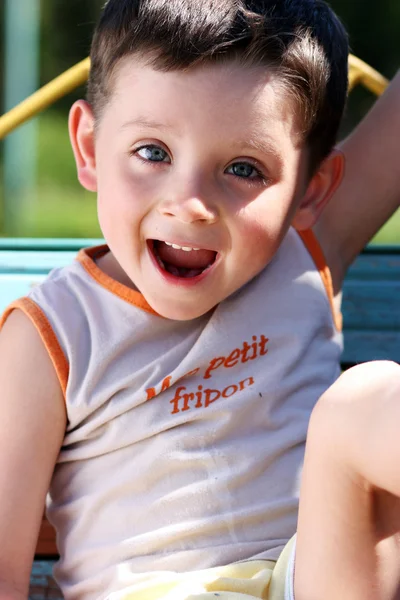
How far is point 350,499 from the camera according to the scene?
1.07m

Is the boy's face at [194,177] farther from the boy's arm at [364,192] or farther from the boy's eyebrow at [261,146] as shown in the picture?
the boy's arm at [364,192]

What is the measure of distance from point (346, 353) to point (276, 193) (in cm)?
60

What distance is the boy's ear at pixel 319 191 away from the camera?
1.51 metres

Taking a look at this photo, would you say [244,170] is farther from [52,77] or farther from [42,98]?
[52,77]

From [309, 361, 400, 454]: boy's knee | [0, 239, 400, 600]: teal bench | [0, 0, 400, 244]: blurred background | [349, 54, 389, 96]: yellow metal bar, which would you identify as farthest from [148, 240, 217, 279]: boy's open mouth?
[0, 0, 400, 244]: blurred background

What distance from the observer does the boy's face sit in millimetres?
1292

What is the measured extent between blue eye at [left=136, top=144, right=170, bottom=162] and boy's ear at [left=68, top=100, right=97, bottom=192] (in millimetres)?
148

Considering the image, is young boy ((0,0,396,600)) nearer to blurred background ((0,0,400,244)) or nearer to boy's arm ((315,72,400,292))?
boy's arm ((315,72,400,292))

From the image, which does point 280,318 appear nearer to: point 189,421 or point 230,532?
point 189,421

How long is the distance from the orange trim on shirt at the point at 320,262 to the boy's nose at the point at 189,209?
378 millimetres

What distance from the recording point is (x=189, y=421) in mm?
1407

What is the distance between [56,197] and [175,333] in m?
10.3

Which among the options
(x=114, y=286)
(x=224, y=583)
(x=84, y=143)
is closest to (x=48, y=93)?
(x=84, y=143)

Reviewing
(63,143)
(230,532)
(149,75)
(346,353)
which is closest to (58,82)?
(149,75)
